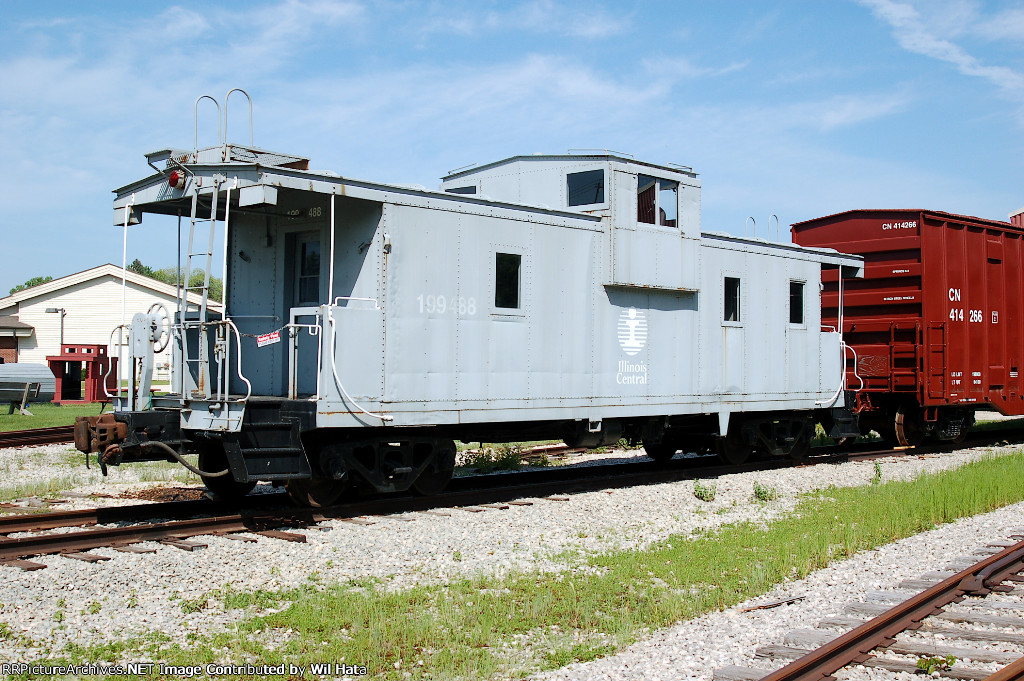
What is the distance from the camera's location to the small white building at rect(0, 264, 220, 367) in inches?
1533

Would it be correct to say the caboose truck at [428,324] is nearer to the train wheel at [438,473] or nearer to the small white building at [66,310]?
the train wheel at [438,473]

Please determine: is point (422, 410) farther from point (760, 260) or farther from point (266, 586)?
point (760, 260)

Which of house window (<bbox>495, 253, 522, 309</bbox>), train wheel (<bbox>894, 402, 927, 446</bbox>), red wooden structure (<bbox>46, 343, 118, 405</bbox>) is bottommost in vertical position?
train wheel (<bbox>894, 402, 927, 446</bbox>)

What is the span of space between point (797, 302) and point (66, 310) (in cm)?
3582

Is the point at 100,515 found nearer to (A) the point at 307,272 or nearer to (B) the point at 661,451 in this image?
(A) the point at 307,272

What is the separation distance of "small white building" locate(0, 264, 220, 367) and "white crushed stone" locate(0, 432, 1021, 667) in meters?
31.4

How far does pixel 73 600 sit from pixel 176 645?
1212 millimetres

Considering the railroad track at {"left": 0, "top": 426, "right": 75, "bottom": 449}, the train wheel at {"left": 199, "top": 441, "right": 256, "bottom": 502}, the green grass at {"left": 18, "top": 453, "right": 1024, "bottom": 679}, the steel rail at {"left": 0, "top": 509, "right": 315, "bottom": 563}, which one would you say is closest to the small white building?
the railroad track at {"left": 0, "top": 426, "right": 75, "bottom": 449}

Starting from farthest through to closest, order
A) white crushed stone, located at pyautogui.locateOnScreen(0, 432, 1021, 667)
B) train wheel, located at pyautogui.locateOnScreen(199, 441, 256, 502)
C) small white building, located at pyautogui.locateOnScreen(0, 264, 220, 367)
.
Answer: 1. small white building, located at pyautogui.locateOnScreen(0, 264, 220, 367)
2. train wheel, located at pyautogui.locateOnScreen(199, 441, 256, 502)
3. white crushed stone, located at pyautogui.locateOnScreen(0, 432, 1021, 667)

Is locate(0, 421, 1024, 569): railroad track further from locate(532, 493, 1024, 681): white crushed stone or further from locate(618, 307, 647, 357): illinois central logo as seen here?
locate(532, 493, 1024, 681): white crushed stone

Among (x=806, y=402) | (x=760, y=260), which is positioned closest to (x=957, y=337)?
(x=806, y=402)

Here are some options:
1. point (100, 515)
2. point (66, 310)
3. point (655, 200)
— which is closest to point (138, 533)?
point (100, 515)

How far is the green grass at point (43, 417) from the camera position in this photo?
22.2 meters

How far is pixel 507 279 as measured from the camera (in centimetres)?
1062
